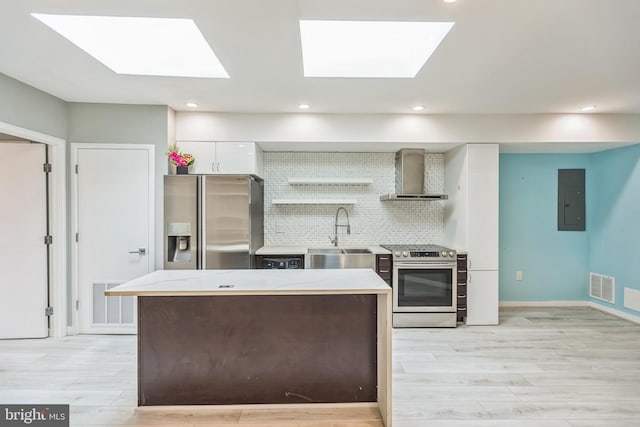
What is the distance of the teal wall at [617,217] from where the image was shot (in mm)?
4020

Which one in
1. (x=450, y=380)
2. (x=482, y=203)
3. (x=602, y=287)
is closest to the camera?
(x=450, y=380)

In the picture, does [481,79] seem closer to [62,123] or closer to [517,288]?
[517,288]

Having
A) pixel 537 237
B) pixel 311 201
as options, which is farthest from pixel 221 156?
pixel 537 237

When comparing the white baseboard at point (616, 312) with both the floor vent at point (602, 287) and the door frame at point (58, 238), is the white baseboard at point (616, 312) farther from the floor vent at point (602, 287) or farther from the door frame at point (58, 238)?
the door frame at point (58, 238)

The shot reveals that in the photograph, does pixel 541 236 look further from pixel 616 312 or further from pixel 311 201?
pixel 311 201

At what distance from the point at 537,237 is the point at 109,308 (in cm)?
561

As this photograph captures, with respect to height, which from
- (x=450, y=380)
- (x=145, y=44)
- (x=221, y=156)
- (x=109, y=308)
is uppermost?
(x=145, y=44)

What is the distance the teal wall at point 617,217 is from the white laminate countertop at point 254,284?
3891mm

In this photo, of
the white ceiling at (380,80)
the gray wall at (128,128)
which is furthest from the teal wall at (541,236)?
the gray wall at (128,128)

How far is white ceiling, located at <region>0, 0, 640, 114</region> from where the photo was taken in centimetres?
187

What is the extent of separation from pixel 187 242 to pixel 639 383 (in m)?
4.26

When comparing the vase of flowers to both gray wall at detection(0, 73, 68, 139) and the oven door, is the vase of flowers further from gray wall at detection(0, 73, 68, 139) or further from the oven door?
the oven door

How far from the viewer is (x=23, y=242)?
134 inches

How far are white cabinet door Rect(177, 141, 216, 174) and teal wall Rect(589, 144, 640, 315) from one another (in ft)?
17.0
